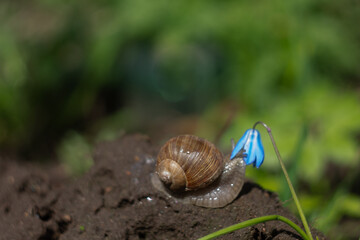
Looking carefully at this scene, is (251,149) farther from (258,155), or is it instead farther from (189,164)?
(189,164)

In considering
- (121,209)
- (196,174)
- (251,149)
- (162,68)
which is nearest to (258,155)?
(251,149)

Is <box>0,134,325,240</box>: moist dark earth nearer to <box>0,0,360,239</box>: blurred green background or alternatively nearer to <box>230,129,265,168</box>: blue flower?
<box>230,129,265,168</box>: blue flower

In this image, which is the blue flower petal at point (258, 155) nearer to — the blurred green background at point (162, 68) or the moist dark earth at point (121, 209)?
the moist dark earth at point (121, 209)

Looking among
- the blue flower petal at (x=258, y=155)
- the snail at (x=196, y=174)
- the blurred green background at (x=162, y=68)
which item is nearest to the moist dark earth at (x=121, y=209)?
the snail at (x=196, y=174)

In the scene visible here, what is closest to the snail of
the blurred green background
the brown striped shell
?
the brown striped shell

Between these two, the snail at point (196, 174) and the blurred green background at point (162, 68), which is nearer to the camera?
the snail at point (196, 174)

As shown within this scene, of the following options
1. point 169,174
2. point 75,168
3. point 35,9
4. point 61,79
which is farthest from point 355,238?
point 35,9
